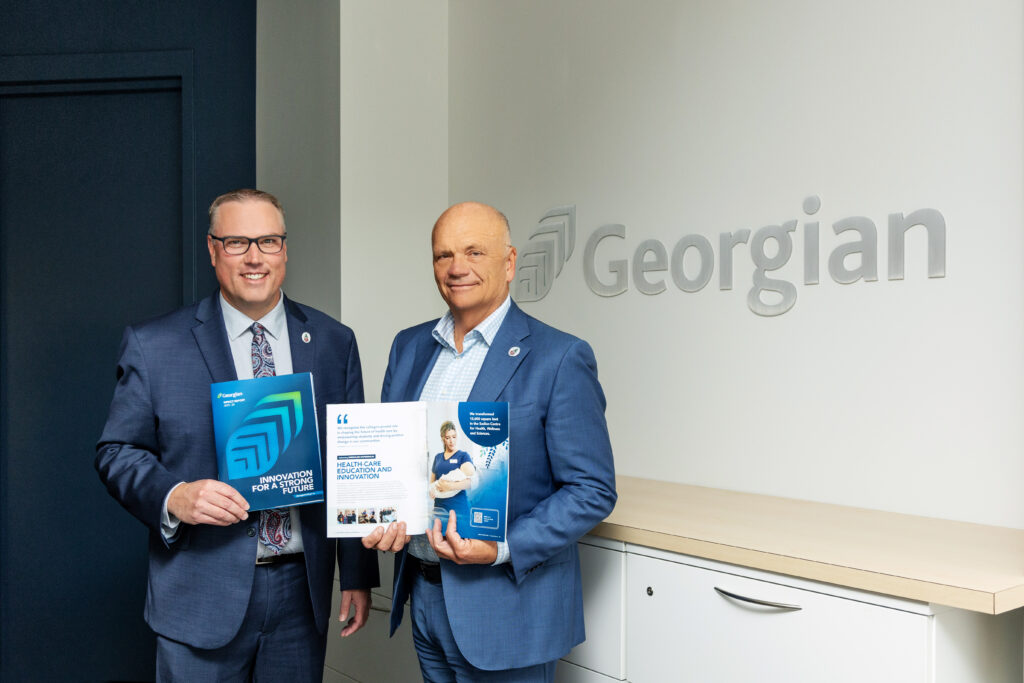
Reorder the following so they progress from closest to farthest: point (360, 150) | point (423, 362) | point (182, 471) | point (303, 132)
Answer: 1. point (182, 471)
2. point (423, 362)
3. point (360, 150)
4. point (303, 132)

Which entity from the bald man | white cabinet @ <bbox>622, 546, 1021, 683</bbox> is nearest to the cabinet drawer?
white cabinet @ <bbox>622, 546, 1021, 683</bbox>

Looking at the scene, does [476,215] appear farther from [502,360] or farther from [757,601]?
[757,601]

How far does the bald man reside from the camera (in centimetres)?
168

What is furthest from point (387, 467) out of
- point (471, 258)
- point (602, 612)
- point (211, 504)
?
point (602, 612)

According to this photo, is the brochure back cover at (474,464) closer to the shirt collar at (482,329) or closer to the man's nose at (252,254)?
the shirt collar at (482,329)

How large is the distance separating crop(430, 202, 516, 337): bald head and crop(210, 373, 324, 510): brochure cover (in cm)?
37

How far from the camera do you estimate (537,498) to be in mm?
1774

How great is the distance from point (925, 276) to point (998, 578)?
0.82 meters

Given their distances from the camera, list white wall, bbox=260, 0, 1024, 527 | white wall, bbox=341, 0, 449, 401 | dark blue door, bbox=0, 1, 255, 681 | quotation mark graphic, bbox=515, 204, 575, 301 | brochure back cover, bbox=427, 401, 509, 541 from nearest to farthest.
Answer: brochure back cover, bbox=427, 401, 509, 541, white wall, bbox=260, 0, 1024, 527, quotation mark graphic, bbox=515, 204, 575, 301, white wall, bbox=341, 0, 449, 401, dark blue door, bbox=0, 1, 255, 681

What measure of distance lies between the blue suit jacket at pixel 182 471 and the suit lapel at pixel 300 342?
145mm

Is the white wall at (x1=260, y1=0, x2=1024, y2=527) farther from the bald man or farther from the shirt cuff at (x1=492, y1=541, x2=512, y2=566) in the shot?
the shirt cuff at (x1=492, y1=541, x2=512, y2=566)

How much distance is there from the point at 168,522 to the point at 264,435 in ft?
0.90

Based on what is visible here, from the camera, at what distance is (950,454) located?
6.63 feet

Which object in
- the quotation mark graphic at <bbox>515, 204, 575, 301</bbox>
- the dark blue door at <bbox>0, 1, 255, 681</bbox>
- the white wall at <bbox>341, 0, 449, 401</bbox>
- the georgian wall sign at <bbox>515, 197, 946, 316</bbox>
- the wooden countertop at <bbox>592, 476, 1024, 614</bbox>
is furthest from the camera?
the dark blue door at <bbox>0, 1, 255, 681</bbox>
